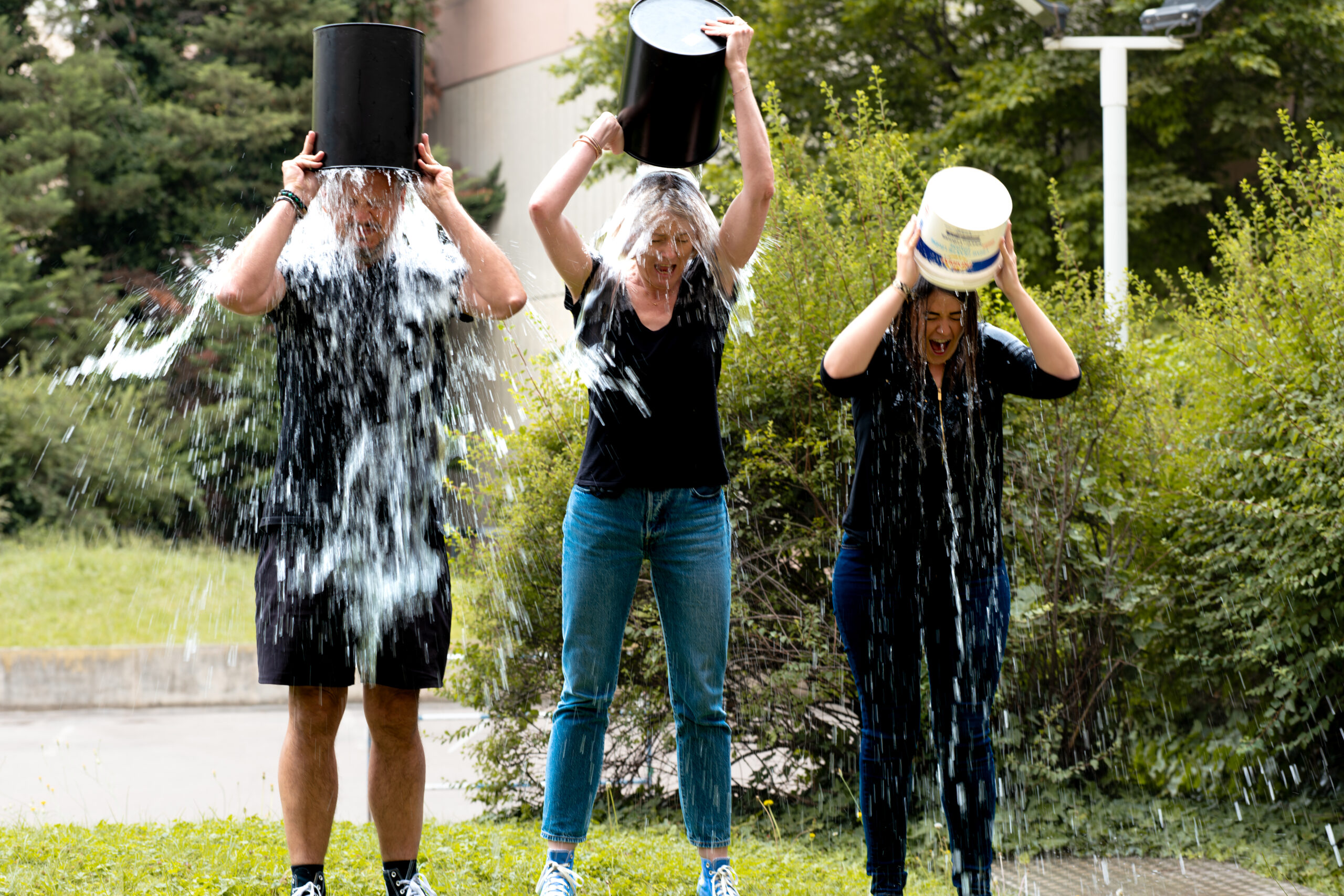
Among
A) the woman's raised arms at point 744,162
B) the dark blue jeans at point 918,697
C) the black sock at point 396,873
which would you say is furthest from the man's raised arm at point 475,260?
the black sock at point 396,873

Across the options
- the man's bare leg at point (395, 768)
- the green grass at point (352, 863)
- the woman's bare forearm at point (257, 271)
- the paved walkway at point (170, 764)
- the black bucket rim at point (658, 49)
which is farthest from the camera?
the paved walkway at point (170, 764)

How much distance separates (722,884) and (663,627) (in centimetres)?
68

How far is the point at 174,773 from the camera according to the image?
7.11m

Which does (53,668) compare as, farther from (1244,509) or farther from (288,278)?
(1244,509)

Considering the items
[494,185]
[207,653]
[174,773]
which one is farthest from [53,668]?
[494,185]

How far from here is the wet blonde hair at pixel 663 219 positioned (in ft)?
10.6

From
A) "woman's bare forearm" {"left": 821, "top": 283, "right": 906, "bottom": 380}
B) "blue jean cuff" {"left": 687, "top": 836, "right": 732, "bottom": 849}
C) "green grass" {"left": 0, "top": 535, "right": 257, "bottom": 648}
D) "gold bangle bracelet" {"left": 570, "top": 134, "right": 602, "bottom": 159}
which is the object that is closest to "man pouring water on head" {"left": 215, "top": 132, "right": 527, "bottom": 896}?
"gold bangle bracelet" {"left": 570, "top": 134, "right": 602, "bottom": 159}

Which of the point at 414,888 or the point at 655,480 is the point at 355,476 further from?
the point at 414,888

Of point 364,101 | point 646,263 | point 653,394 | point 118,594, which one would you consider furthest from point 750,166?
point 118,594

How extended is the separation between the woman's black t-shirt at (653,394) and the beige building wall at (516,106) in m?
14.2

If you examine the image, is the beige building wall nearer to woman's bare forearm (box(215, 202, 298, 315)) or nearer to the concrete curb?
the concrete curb

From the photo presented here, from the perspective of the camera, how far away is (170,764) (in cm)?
738

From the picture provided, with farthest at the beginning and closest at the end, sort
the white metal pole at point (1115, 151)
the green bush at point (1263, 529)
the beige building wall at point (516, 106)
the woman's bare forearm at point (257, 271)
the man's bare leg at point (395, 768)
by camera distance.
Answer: the beige building wall at point (516, 106) → the white metal pole at point (1115, 151) → the green bush at point (1263, 529) → the man's bare leg at point (395, 768) → the woman's bare forearm at point (257, 271)

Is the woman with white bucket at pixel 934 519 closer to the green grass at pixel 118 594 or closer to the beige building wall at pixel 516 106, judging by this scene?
the green grass at pixel 118 594
